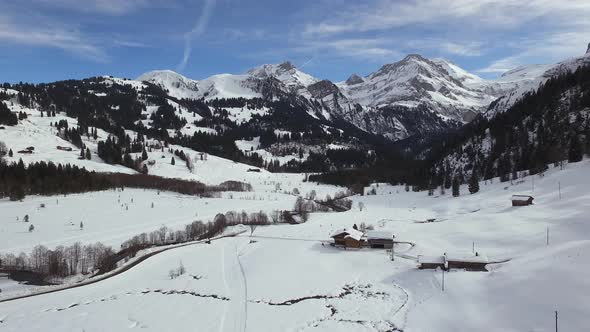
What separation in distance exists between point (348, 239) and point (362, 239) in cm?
283

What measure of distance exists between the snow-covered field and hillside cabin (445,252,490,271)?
2069mm

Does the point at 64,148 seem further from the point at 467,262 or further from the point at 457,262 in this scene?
the point at 467,262

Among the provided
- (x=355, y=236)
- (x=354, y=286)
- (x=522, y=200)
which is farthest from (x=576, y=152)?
(x=354, y=286)

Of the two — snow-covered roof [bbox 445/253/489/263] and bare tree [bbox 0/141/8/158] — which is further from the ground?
bare tree [bbox 0/141/8/158]

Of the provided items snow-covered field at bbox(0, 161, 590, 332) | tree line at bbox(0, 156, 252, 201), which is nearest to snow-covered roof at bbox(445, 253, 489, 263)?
snow-covered field at bbox(0, 161, 590, 332)

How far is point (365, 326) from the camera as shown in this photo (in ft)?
123

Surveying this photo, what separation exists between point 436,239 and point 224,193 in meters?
106

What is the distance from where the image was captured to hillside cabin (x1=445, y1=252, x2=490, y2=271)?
51156mm

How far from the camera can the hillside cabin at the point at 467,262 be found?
168ft

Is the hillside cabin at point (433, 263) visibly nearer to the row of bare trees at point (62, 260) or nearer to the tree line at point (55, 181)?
the row of bare trees at point (62, 260)

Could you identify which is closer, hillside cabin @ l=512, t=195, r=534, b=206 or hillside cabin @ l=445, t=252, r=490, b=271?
hillside cabin @ l=445, t=252, r=490, b=271

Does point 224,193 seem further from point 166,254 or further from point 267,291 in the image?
point 267,291

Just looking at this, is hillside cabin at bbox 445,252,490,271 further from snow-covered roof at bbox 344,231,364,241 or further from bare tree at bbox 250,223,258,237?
bare tree at bbox 250,223,258,237

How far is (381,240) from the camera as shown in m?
71.2
